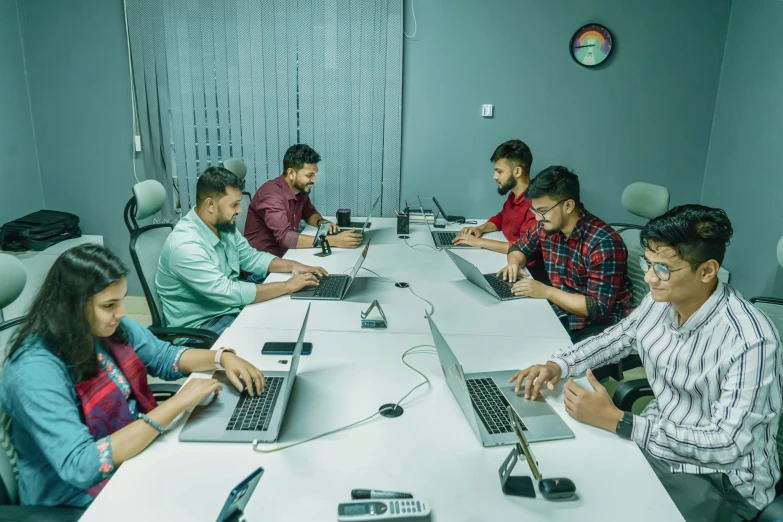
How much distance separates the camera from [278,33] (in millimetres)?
3775

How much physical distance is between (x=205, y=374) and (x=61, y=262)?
0.52 metres

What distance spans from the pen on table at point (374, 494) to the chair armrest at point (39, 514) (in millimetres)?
579

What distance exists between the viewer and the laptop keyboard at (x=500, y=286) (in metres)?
2.42

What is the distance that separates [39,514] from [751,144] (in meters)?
3.95

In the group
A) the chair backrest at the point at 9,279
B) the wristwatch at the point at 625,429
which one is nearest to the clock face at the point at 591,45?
the wristwatch at the point at 625,429

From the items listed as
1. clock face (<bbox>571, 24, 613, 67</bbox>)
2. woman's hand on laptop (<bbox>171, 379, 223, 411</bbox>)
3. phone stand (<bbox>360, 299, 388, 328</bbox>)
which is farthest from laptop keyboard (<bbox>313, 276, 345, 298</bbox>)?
clock face (<bbox>571, 24, 613, 67</bbox>)

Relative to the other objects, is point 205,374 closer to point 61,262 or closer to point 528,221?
point 61,262

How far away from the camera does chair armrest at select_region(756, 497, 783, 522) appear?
1.24 metres

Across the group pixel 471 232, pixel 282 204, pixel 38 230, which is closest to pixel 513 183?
pixel 471 232

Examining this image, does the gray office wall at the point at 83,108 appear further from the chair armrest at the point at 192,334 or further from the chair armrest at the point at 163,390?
the chair armrest at the point at 163,390

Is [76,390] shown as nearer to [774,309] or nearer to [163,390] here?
[163,390]

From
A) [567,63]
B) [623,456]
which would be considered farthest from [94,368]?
[567,63]

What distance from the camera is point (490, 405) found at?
153cm

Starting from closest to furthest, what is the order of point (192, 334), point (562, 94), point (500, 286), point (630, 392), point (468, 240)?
point (630, 392)
point (192, 334)
point (500, 286)
point (468, 240)
point (562, 94)
